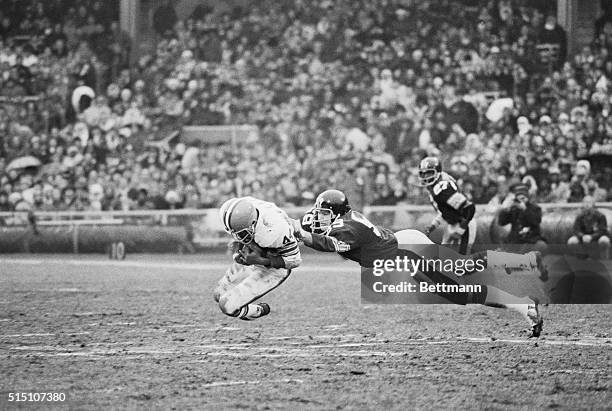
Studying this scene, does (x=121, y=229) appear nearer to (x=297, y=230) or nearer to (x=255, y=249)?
(x=255, y=249)

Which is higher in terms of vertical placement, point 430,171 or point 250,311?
point 430,171

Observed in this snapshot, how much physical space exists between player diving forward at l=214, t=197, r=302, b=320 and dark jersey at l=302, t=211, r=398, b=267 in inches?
14.6

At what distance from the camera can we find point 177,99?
84.6ft

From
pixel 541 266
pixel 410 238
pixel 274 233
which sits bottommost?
pixel 541 266

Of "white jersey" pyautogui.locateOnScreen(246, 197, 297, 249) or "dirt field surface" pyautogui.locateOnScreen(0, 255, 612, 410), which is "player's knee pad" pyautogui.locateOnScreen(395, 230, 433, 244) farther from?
"white jersey" pyautogui.locateOnScreen(246, 197, 297, 249)

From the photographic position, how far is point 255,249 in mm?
9906

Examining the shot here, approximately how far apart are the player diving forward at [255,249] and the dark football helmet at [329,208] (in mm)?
372

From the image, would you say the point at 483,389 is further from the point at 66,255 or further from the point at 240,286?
the point at 66,255

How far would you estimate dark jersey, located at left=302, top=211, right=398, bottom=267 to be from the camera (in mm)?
9742

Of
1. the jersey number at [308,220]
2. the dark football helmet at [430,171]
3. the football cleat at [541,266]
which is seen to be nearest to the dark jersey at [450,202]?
the dark football helmet at [430,171]

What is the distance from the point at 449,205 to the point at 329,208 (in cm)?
471

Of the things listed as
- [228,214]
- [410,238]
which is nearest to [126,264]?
[410,238]

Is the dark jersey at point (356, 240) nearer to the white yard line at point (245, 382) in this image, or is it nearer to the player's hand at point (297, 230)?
the player's hand at point (297, 230)

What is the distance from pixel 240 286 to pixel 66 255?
14.0m
